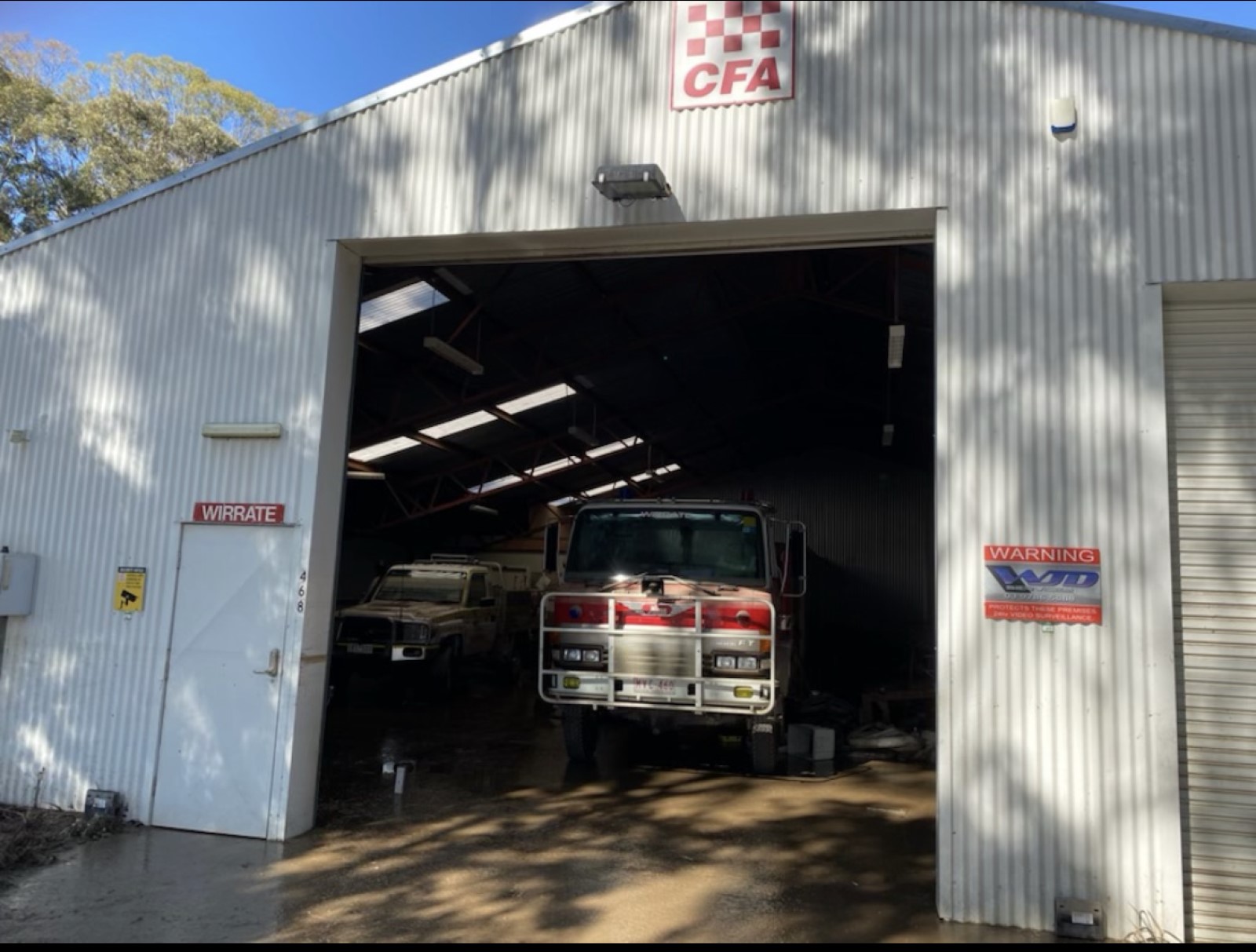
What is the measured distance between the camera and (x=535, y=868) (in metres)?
5.73

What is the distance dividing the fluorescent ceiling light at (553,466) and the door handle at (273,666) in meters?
12.4

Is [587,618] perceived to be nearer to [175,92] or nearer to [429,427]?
[429,427]

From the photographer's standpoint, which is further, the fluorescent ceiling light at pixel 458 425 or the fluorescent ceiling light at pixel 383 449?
the fluorescent ceiling light at pixel 383 449

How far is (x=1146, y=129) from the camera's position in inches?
205

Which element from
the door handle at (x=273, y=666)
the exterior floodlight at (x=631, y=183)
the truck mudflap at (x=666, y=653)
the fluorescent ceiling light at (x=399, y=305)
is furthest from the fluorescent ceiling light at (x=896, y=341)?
the door handle at (x=273, y=666)

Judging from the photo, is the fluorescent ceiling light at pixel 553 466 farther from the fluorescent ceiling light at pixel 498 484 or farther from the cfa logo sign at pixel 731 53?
the cfa logo sign at pixel 731 53

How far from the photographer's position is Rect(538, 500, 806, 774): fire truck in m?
7.51

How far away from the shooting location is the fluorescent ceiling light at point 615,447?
17812mm

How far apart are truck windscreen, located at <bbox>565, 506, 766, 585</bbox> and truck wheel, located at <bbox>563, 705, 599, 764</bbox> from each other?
1366 mm

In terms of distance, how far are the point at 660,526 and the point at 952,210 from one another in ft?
14.4

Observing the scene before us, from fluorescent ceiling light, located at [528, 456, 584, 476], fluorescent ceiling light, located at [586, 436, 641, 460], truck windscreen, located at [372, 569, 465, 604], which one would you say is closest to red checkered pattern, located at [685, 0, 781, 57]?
truck windscreen, located at [372, 569, 465, 604]

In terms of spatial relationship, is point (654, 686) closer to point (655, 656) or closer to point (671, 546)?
point (655, 656)

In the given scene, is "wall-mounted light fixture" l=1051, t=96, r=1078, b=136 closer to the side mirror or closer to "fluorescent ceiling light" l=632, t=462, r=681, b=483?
the side mirror

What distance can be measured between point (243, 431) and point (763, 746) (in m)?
5.61
